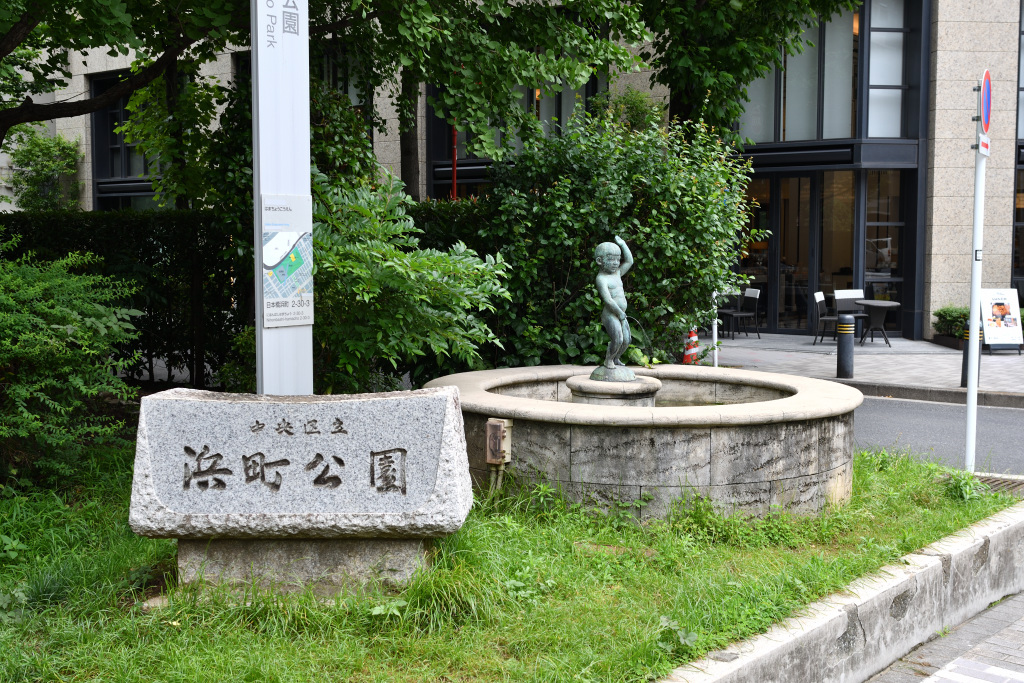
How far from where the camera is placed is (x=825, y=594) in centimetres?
470

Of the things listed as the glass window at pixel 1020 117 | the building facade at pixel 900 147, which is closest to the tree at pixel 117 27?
the building facade at pixel 900 147

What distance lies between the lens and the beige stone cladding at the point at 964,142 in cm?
1909

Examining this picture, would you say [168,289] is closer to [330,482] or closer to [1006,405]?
[330,482]

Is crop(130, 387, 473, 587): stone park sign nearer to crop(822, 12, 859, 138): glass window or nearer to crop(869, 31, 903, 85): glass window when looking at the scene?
crop(822, 12, 859, 138): glass window

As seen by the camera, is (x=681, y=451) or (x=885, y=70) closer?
(x=681, y=451)

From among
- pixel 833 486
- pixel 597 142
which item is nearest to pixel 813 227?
pixel 597 142

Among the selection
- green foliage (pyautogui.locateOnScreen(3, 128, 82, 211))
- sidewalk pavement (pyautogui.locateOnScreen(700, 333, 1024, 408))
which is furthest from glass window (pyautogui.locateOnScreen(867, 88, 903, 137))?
green foliage (pyautogui.locateOnScreen(3, 128, 82, 211))

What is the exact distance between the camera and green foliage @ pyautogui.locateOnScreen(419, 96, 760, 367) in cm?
905

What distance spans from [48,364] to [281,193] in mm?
2008

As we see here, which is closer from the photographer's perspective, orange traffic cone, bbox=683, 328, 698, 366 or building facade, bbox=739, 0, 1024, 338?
orange traffic cone, bbox=683, 328, 698, 366

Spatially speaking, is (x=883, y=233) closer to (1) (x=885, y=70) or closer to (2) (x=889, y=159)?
(2) (x=889, y=159)

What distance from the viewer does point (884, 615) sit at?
481 centimetres

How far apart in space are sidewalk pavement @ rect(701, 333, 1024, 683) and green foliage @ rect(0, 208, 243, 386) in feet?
26.5

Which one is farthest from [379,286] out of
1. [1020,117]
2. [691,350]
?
[1020,117]
